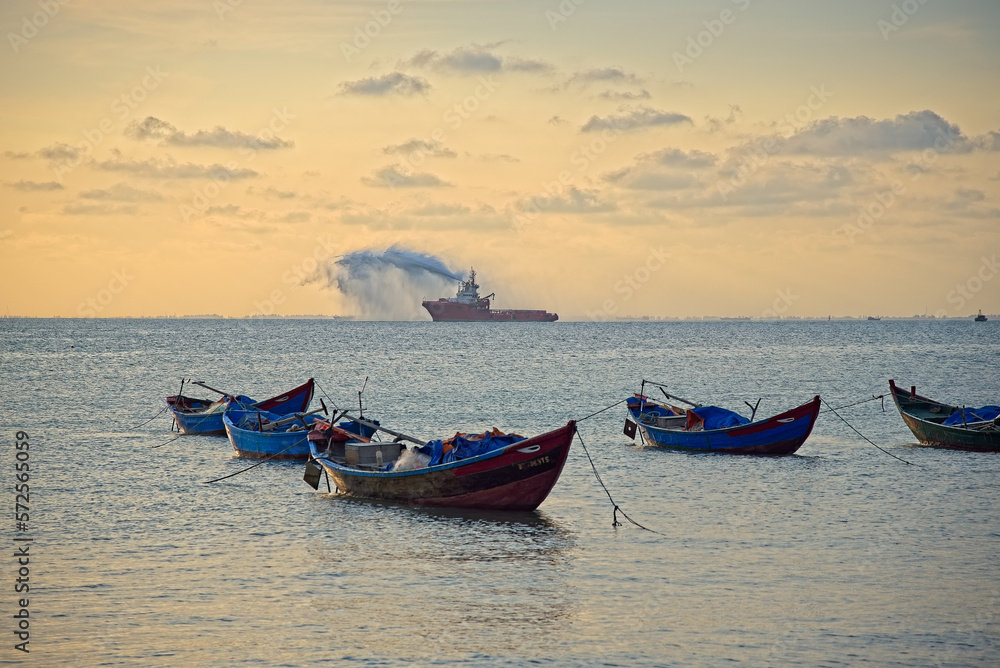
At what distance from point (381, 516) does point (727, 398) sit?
123 feet

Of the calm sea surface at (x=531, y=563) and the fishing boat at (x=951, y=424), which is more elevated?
the fishing boat at (x=951, y=424)

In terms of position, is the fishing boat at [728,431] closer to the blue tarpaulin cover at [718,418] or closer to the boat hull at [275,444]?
the blue tarpaulin cover at [718,418]

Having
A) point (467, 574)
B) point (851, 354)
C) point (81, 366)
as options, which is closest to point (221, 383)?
point (81, 366)

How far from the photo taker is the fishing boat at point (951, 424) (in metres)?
32.5

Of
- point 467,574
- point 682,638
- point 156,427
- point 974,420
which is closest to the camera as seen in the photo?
point 682,638

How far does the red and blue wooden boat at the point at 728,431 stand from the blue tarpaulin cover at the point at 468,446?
1136cm

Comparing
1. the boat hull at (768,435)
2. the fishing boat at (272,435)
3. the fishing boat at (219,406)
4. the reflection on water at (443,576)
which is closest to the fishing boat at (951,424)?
the boat hull at (768,435)

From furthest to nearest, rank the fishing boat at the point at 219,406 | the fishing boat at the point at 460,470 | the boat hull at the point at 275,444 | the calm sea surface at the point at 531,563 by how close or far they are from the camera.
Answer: the fishing boat at the point at 219,406 < the boat hull at the point at 275,444 < the fishing boat at the point at 460,470 < the calm sea surface at the point at 531,563

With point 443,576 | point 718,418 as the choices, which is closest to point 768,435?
point 718,418

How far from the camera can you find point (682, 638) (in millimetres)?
14383

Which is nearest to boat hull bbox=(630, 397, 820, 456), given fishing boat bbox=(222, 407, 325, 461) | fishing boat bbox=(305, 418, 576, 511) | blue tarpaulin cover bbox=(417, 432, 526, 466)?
blue tarpaulin cover bbox=(417, 432, 526, 466)

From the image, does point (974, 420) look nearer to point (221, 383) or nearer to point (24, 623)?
point (24, 623)

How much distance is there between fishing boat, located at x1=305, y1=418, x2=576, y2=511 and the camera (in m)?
22.6

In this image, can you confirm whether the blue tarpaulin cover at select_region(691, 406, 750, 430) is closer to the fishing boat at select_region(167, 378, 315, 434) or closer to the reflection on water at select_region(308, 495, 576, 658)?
the reflection on water at select_region(308, 495, 576, 658)
